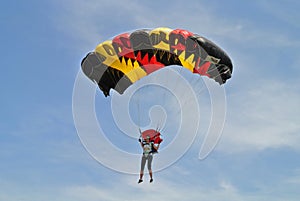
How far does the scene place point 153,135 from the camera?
2620 cm

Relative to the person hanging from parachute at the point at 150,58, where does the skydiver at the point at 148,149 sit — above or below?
below

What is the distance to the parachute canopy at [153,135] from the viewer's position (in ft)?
85.9

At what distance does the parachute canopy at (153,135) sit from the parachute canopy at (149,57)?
3.30 metres

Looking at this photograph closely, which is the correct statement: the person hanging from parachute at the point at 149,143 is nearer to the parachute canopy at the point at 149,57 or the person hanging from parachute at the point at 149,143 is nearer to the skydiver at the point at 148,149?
the skydiver at the point at 148,149

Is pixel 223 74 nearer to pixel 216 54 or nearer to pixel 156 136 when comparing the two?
pixel 216 54

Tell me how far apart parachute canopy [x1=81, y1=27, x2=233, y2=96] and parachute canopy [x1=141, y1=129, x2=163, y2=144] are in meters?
3.30

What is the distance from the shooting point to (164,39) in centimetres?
2656

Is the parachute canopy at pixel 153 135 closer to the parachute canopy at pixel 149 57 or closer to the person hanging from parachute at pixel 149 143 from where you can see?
the person hanging from parachute at pixel 149 143

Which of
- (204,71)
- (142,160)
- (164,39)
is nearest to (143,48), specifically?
(164,39)

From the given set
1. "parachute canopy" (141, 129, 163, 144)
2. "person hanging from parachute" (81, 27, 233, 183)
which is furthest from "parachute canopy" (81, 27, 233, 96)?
"parachute canopy" (141, 129, 163, 144)

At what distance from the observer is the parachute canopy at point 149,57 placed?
26.2 metres

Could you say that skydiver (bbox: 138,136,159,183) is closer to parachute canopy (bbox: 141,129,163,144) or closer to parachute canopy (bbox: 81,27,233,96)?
parachute canopy (bbox: 141,129,163,144)

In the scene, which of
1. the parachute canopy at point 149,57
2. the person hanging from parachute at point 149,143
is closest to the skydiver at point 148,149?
the person hanging from parachute at point 149,143

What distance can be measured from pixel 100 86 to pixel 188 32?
16.7 feet
